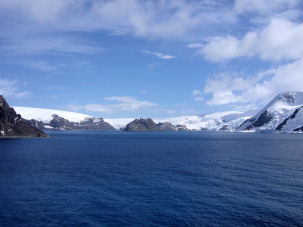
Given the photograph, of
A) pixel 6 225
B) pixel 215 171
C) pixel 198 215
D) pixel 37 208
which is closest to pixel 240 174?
pixel 215 171

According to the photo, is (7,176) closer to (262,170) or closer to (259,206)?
(259,206)

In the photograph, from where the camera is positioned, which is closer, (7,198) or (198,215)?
(198,215)

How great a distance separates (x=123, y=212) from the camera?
120ft

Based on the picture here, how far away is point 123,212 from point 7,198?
61.4ft

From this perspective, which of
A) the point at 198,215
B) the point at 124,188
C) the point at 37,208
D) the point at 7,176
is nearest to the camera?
the point at 198,215

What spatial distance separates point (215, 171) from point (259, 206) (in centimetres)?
2692

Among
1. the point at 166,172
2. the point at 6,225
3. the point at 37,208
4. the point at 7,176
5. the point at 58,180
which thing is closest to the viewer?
the point at 6,225

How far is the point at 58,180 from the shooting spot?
56.0m

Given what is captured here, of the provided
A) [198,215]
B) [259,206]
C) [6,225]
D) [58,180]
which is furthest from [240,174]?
[6,225]

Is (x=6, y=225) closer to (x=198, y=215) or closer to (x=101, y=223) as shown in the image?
(x=101, y=223)

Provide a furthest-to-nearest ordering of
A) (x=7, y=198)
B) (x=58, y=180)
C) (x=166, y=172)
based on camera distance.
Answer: (x=166, y=172) → (x=58, y=180) → (x=7, y=198)

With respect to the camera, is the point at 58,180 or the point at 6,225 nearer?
the point at 6,225

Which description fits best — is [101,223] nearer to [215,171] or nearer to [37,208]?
[37,208]

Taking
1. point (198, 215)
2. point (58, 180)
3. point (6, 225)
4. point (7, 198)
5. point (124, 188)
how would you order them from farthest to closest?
point (58, 180) < point (124, 188) < point (7, 198) < point (198, 215) < point (6, 225)
